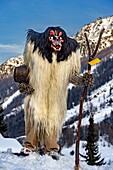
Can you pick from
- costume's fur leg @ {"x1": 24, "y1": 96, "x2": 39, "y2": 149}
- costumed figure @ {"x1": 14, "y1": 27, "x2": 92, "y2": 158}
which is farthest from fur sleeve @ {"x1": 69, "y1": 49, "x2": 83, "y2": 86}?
costume's fur leg @ {"x1": 24, "y1": 96, "x2": 39, "y2": 149}

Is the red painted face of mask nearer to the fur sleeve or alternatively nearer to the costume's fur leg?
the fur sleeve

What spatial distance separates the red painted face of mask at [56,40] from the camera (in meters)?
6.72

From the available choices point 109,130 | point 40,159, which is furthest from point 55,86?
point 109,130

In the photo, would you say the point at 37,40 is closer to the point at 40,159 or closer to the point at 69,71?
the point at 69,71

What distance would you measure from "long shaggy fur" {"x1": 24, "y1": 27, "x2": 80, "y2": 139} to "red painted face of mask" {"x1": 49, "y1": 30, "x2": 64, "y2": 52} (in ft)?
0.22

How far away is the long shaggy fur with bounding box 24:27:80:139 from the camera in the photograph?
21.8 feet

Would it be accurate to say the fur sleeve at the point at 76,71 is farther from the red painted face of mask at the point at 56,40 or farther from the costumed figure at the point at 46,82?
the red painted face of mask at the point at 56,40

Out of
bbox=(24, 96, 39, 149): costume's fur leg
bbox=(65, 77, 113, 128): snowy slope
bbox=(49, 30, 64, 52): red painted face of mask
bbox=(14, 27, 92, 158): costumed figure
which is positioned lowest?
bbox=(24, 96, 39, 149): costume's fur leg

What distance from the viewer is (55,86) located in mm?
6719

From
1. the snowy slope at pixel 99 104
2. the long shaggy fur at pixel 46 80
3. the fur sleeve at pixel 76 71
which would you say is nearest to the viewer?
the long shaggy fur at pixel 46 80

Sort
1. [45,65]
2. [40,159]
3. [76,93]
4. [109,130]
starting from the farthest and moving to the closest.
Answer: [76,93] → [109,130] → [45,65] → [40,159]

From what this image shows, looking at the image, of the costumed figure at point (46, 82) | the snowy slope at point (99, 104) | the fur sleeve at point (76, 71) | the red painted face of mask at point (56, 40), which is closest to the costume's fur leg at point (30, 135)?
the costumed figure at point (46, 82)

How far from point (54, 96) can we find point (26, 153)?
1004mm

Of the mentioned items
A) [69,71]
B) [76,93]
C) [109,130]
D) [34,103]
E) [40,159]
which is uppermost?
[76,93]
